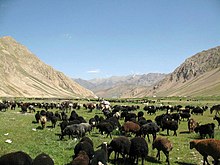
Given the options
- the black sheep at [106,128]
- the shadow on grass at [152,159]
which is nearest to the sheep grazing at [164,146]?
the shadow on grass at [152,159]

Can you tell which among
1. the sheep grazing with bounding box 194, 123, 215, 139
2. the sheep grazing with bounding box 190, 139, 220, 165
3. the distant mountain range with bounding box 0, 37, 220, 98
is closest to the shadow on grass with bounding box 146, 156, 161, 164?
the sheep grazing with bounding box 190, 139, 220, 165

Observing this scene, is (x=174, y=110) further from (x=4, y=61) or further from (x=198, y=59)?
(x=198, y=59)

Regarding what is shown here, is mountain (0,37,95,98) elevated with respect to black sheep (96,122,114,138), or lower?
elevated

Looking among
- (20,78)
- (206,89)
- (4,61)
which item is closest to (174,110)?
(206,89)

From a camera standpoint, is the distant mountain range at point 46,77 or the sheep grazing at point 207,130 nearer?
the sheep grazing at point 207,130

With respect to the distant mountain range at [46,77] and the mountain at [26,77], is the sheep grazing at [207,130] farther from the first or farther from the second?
the distant mountain range at [46,77]

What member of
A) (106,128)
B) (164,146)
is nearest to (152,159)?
(164,146)

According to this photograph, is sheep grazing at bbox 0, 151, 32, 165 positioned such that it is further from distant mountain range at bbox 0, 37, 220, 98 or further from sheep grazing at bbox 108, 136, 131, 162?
distant mountain range at bbox 0, 37, 220, 98

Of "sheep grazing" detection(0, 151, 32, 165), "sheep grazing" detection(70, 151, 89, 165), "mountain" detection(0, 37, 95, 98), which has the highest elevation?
"mountain" detection(0, 37, 95, 98)

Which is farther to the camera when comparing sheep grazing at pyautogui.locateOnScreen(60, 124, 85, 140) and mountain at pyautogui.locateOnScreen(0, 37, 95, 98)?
mountain at pyautogui.locateOnScreen(0, 37, 95, 98)

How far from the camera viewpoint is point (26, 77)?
148 metres

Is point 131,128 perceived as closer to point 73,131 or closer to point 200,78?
point 73,131

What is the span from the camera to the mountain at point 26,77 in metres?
128

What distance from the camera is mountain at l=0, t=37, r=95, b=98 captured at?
12812cm
